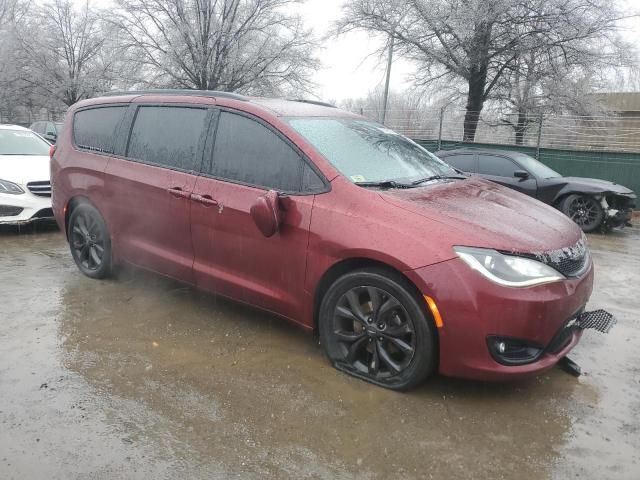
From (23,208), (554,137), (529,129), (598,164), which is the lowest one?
(23,208)

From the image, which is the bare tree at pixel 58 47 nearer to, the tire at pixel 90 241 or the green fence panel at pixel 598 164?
the green fence panel at pixel 598 164

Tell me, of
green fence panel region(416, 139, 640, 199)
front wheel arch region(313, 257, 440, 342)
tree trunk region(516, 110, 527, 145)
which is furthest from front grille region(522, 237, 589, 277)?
tree trunk region(516, 110, 527, 145)

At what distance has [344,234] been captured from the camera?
123 inches

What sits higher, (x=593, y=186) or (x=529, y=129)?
(x=529, y=129)

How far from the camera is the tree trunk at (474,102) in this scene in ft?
55.5

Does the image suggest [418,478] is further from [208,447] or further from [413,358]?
[208,447]

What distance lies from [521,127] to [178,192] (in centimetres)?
1507

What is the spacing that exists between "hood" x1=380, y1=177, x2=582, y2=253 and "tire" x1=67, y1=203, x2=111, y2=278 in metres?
2.76

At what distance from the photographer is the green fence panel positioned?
1204 centimetres

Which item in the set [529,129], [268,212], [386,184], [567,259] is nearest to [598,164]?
[529,129]

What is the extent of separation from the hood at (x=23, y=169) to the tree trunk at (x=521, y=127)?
12.5m

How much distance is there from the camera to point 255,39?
748 inches

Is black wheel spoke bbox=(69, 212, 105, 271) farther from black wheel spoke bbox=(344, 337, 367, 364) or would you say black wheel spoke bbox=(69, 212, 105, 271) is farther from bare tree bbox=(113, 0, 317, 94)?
bare tree bbox=(113, 0, 317, 94)

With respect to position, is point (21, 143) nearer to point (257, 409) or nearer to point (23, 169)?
point (23, 169)
